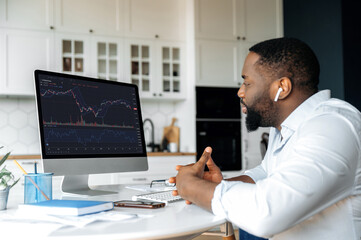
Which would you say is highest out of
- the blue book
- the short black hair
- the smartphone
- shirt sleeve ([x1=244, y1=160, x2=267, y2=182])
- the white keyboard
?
the short black hair

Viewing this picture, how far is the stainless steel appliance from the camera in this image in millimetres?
4184

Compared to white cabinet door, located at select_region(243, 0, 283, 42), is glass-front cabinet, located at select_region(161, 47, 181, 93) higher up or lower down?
lower down

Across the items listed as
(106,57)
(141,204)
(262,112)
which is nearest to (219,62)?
(106,57)

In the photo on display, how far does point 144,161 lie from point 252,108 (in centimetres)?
71

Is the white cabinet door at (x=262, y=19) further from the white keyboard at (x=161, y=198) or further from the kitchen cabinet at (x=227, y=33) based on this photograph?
the white keyboard at (x=161, y=198)

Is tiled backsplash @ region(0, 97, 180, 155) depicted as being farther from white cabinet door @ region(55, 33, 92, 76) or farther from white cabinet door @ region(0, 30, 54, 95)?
white cabinet door @ region(55, 33, 92, 76)

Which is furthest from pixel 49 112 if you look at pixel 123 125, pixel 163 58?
pixel 163 58

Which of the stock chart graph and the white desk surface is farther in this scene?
the stock chart graph

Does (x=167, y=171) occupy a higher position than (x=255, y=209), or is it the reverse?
(x=255, y=209)

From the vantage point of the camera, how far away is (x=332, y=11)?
441 centimetres

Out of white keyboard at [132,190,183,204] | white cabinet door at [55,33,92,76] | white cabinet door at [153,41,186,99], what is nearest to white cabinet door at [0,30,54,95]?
white cabinet door at [55,33,92,76]

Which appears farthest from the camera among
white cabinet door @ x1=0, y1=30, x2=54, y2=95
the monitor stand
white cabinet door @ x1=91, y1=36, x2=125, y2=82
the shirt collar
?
white cabinet door @ x1=91, y1=36, x2=125, y2=82

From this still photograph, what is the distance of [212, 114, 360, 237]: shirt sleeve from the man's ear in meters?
0.25

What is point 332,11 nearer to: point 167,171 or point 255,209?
point 167,171
